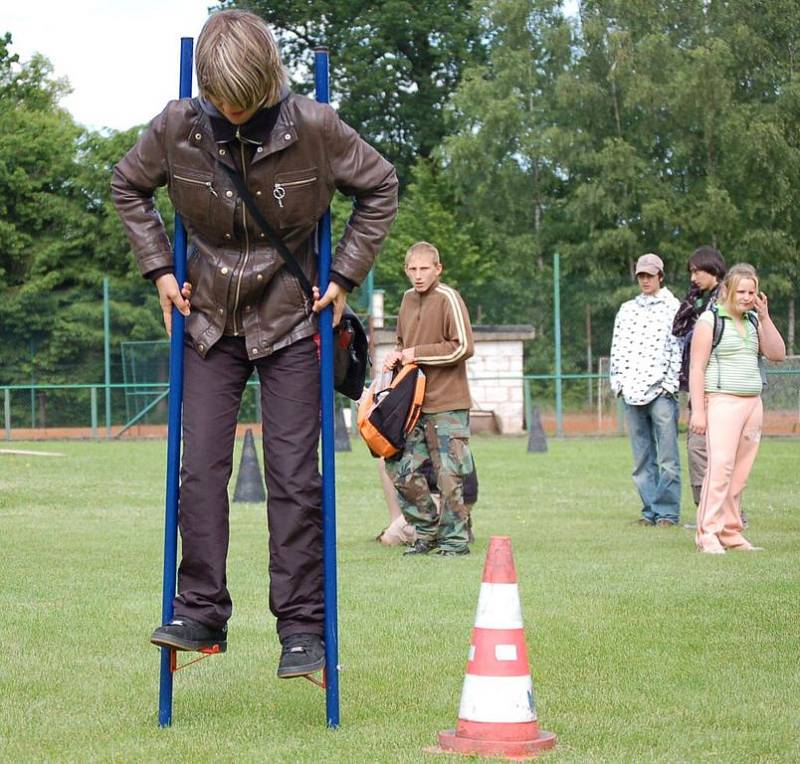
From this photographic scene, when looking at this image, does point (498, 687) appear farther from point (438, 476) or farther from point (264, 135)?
point (438, 476)

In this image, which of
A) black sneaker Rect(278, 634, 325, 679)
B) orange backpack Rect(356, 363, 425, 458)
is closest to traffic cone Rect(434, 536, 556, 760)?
black sneaker Rect(278, 634, 325, 679)

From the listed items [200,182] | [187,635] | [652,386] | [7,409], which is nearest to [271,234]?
[200,182]

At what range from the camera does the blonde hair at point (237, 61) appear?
14.9ft

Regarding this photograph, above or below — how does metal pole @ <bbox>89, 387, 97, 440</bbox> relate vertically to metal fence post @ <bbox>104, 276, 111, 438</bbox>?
below

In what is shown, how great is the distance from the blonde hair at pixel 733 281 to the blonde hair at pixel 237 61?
5.95 m

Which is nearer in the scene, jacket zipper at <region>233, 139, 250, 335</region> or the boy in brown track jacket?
jacket zipper at <region>233, 139, 250, 335</region>

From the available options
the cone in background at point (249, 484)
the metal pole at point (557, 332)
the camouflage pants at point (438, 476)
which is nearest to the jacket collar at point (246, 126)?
the camouflage pants at point (438, 476)

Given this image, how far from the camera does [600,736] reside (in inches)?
184

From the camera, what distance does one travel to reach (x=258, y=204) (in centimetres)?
479

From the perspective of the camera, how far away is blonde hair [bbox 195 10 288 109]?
179 inches

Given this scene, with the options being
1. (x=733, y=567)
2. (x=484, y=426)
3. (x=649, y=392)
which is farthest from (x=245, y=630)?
(x=484, y=426)

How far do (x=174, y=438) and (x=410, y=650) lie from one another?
1687mm

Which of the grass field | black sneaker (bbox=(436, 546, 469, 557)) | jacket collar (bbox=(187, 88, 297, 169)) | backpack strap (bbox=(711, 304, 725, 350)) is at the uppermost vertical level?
jacket collar (bbox=(187, 88, 297, 169))

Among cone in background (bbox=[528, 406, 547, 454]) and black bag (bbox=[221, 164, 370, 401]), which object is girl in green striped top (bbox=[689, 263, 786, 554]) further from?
cone in background (bbox=[528, 406, 547, 454])
